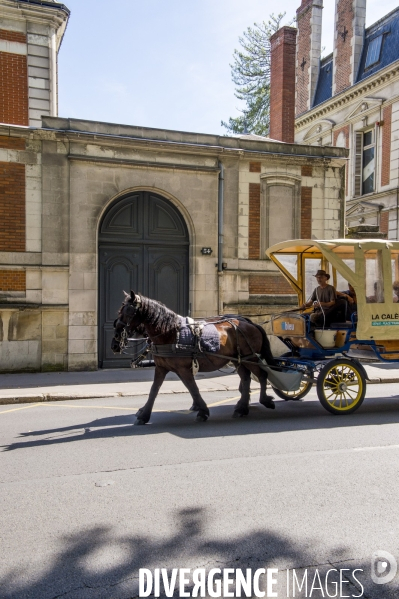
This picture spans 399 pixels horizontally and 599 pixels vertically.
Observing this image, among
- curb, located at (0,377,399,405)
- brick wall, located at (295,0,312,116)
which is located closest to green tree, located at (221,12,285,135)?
brick wall, located at (295,0,312,116)

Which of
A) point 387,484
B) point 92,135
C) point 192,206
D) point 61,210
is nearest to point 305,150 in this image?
point 192,206

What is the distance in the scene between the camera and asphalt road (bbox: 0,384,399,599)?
3400 millimetres

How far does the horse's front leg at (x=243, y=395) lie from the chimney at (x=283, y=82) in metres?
11.7

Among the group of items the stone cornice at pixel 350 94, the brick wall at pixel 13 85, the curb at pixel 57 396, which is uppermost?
the stone cornice at pixel 350 94

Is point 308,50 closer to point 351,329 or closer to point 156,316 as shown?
point 351,329

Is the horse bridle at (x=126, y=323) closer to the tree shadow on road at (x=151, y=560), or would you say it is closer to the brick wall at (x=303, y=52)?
the tree shadow on road at (x=151, y=560)

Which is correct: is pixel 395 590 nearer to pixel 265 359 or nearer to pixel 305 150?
pixel 265 359

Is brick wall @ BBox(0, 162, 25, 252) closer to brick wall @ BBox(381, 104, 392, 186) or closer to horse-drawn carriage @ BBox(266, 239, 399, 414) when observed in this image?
horse-drawn carriage @ BBox(266, 239, 399, 414)

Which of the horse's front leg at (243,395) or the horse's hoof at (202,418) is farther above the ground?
the horse's front leg at (243,395)

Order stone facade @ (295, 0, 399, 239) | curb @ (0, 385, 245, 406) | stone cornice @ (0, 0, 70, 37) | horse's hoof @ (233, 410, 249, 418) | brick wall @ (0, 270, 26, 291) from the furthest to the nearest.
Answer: stone facade @ (295, 0, 399, 239)
stone cornice @ (0, 0, 70, 37)
brick wall @ (0, 270, 26, 291)
curb @ (0, 385, 245, 406)
horse's hoof @ (233, 410, 249, 418)

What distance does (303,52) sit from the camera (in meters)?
28.3

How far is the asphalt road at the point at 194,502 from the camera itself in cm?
340

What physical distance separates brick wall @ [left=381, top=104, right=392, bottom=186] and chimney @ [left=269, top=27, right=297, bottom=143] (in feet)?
23.8

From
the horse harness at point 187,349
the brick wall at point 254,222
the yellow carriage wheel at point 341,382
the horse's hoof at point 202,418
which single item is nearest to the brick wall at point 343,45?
the brick wall at point 254,222
